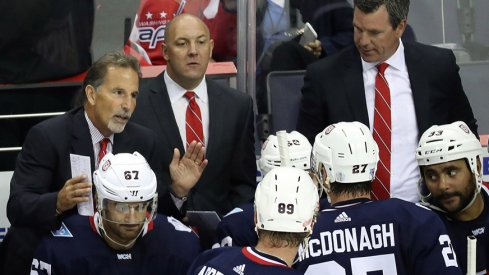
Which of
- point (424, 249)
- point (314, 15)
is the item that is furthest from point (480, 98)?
point (424, 249)

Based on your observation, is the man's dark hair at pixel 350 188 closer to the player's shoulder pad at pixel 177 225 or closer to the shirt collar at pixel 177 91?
the player's shoulder pad at pixel 177 225

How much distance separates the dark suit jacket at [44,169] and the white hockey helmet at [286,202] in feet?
4.93

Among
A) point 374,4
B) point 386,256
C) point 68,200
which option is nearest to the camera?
point 386,256

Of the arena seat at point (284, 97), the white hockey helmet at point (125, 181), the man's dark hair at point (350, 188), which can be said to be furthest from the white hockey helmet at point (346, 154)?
the arena seat at point (284, 97)

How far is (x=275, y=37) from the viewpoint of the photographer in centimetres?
814

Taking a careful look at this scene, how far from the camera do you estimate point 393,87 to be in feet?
23.6

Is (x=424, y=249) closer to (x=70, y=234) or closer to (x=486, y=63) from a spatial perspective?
(x=70, y=234)

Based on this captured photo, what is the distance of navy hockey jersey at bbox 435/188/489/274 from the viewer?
259 inches

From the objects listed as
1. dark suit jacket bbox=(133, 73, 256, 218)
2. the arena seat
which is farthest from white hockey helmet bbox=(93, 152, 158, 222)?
the arena seat

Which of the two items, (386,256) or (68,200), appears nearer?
(386,256)

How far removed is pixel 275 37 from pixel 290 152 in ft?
5.14

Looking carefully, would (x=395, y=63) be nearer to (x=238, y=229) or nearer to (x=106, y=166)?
(x=238, y=229)

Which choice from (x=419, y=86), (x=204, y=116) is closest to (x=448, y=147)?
(x=419, y=86)

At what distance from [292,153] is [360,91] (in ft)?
2.03
